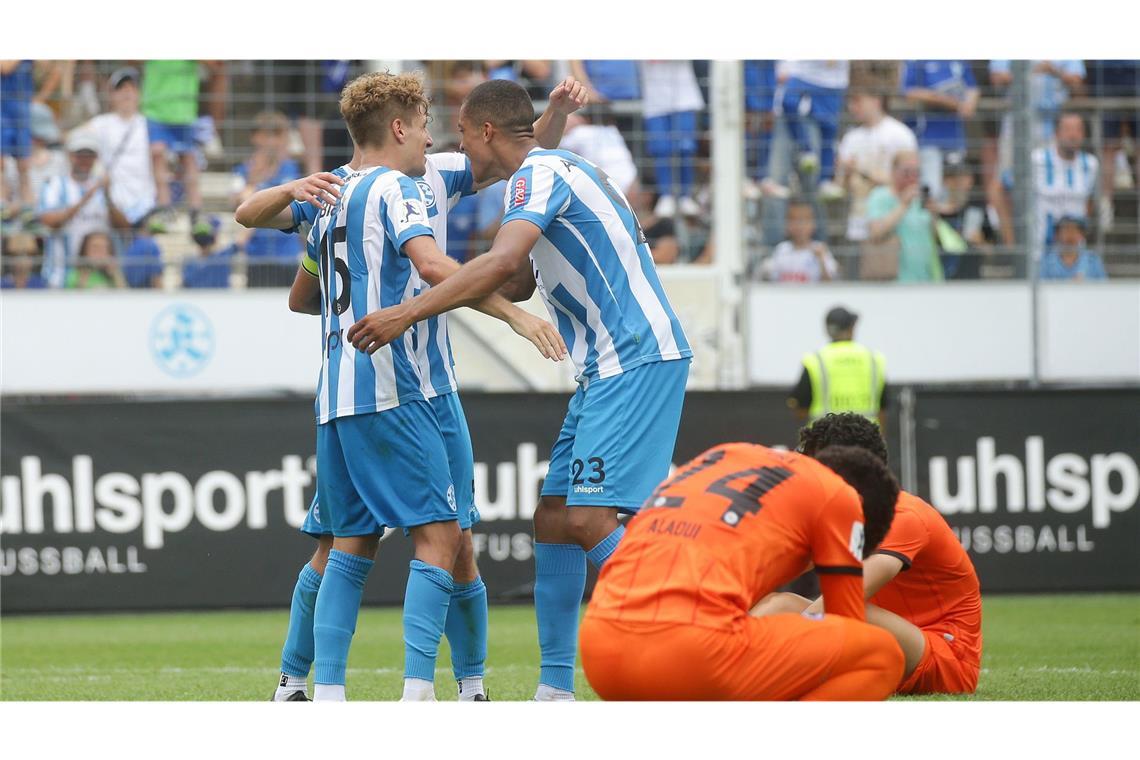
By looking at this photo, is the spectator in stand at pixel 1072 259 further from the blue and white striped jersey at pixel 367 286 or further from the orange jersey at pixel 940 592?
the blue and white striped jersey at pixel 367 286

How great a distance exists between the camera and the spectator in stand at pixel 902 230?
470 inches

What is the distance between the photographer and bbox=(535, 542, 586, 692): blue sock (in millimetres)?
5152

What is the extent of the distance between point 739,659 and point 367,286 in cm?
187

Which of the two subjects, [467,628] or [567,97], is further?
[567,97]

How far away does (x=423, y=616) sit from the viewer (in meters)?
4.84

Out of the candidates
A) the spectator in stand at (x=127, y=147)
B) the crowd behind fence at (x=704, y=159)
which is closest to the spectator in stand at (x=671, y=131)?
the crowd behind fence at (x=704, y=159)

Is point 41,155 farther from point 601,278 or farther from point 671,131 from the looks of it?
point 601,278

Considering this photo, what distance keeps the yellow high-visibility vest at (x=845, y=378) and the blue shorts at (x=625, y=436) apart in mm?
5167

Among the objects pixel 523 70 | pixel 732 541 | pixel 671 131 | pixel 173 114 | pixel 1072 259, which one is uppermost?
pixel 523 70

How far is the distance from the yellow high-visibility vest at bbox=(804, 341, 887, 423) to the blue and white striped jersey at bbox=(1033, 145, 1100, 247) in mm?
2893

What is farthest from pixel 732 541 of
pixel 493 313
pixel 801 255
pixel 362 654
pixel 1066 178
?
pixel 1066 178

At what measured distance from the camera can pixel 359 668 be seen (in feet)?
24.2

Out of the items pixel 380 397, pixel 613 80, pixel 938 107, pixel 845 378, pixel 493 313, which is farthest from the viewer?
pixel 938 107

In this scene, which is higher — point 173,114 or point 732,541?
point 173,114
